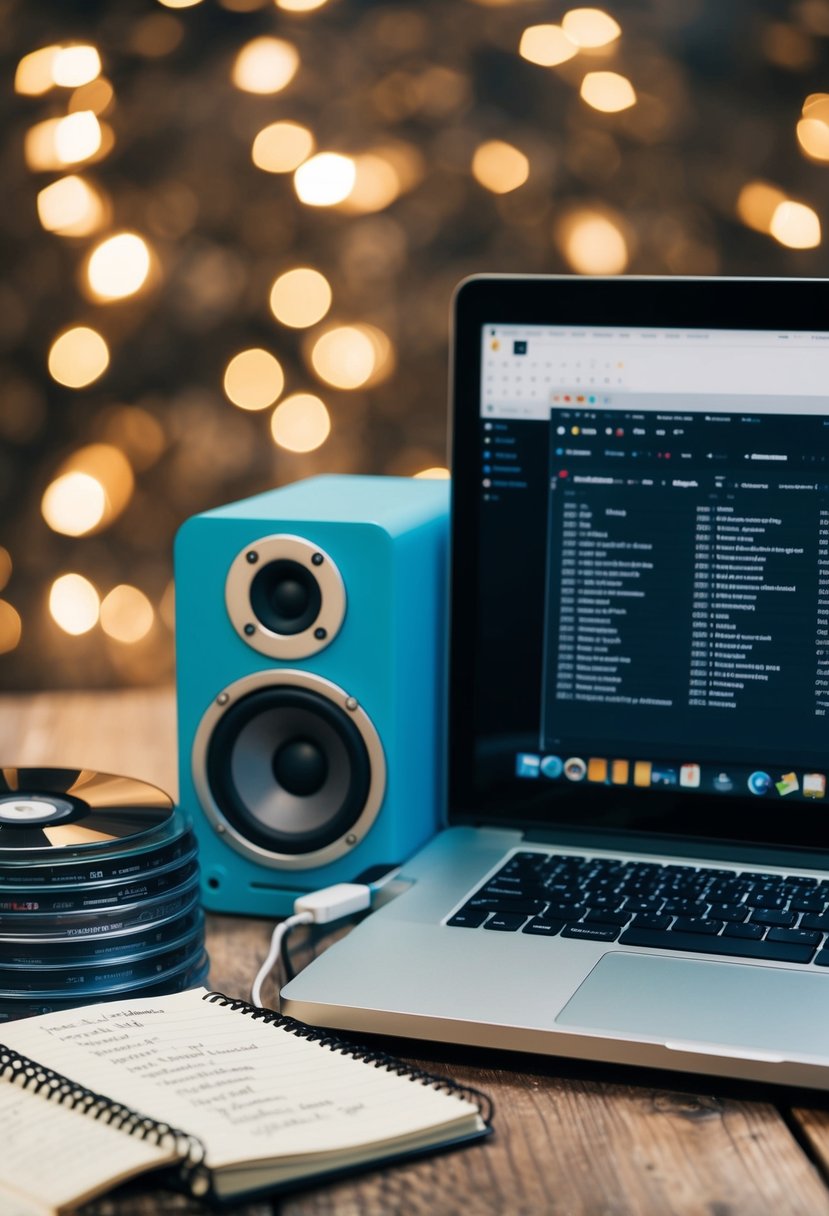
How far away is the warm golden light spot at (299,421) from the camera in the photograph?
1575mm

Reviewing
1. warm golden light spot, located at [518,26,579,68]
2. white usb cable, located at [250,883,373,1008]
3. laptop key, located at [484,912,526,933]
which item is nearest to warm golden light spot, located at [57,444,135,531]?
warm golden light spot, located at [518,26,579,68]

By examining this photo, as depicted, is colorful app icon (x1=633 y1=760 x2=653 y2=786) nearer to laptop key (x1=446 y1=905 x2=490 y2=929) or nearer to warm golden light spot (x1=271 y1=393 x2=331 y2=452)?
laptop key (x1=446 y1=905 x2=490 y2=929)

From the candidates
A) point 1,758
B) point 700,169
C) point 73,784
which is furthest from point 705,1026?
point 700,169

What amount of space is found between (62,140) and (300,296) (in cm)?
32

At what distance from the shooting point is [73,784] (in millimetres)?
735

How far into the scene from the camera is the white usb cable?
0.74 metres

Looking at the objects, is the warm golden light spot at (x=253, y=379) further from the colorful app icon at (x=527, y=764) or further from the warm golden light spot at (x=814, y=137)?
the colorful app icon at (x=527, y=764)

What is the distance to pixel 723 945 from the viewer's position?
25.9 inches

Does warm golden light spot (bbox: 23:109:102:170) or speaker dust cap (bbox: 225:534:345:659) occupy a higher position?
warm golden light spot (bbox: 23:109:102:170)

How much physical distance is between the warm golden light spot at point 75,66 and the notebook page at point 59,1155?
1.28 meters

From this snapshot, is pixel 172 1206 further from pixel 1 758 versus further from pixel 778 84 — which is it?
pixel 778 84

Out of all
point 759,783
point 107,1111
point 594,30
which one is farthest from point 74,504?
point 107,1111

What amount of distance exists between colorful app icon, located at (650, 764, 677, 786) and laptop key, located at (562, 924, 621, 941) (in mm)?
123

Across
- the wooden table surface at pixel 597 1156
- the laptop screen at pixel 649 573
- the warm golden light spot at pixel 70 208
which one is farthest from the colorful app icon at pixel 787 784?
the warm golden light spot at pixel 70 208
